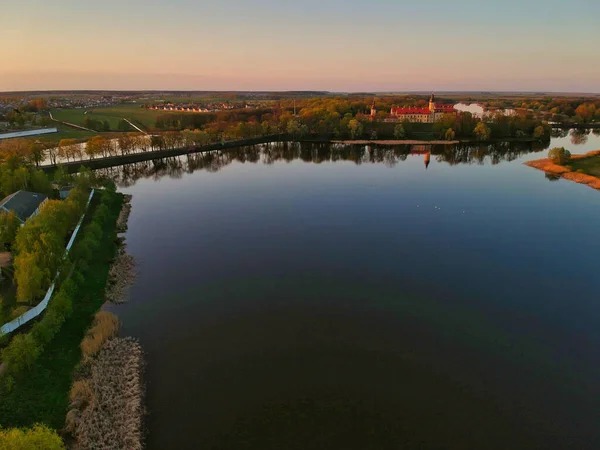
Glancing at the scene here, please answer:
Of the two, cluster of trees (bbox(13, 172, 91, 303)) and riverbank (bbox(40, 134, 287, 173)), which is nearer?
cluster of trees (bbox(13, 172, 91, 303))

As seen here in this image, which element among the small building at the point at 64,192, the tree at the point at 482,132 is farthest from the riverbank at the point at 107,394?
the tree at the point at 482,132

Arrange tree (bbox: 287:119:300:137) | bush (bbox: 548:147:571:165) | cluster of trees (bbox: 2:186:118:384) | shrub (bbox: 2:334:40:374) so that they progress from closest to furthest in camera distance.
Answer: shrub (bbox: 2:334:40:374)
cluster of trees (bbox: 2:186:118:384)
bush (bbox: 548:147:571:165)
tree (bbox: 287:119:300:137)

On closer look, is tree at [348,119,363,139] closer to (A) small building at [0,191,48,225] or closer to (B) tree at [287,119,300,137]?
(B) tree at [287,119,300,137]

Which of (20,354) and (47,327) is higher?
(20,354)

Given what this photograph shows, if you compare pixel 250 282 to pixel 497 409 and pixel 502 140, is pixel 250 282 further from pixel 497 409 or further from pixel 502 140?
pixel 502 140

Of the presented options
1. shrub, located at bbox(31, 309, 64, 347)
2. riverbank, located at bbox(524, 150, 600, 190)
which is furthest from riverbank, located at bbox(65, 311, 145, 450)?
riverbank, located at bbox(524, 150, 600, 190)

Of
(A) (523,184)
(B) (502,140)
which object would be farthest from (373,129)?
(A) (523,184)

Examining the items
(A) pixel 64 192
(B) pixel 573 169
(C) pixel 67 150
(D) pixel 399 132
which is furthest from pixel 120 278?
(D) pixel 399 132

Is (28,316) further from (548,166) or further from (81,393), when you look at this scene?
(548,166)
